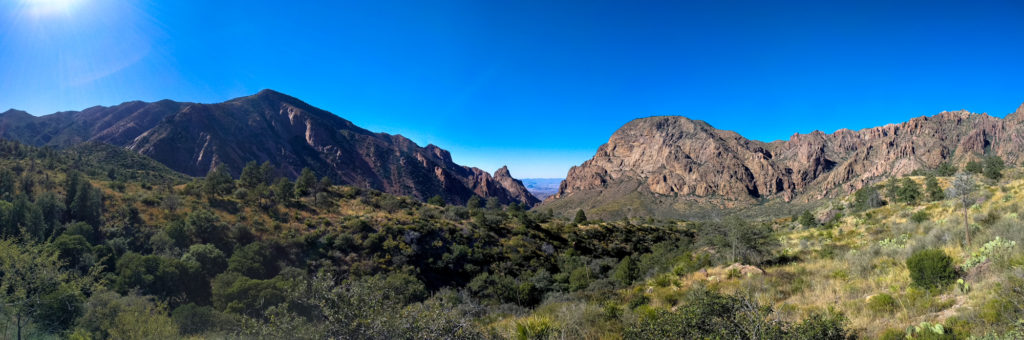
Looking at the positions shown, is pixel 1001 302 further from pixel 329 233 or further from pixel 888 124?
pixel 888 124

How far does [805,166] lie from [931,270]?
718 feet

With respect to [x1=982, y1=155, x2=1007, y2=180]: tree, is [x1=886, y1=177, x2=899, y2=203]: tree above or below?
below

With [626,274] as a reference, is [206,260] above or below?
above

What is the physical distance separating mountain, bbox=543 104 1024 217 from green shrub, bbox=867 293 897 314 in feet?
422

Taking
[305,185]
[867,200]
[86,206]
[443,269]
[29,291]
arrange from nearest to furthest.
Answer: [29,291], [86,206], [443,269], [867,200], [305,185]

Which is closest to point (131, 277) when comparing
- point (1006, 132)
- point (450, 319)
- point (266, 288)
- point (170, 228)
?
point (266, 288)

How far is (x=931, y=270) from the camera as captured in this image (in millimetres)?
7742

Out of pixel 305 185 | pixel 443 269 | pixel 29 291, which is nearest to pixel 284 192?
pixel 305 185

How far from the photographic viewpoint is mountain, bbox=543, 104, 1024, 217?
14088 centimetres

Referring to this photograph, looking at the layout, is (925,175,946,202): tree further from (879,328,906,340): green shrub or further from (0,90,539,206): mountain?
(0,90,539,206): mountain

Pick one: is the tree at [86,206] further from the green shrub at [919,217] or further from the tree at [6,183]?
the green shrub at [919,217]

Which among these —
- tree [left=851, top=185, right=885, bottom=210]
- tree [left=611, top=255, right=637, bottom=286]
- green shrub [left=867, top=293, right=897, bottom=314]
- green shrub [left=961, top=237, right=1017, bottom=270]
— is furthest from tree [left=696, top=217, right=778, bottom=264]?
tree [left=851, top=185, right=885, bottom=210]

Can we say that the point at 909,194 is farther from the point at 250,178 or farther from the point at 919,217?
the point at 250,178

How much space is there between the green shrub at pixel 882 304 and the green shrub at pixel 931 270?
1455mm
